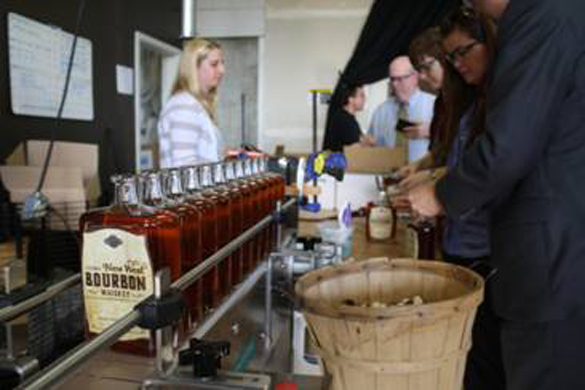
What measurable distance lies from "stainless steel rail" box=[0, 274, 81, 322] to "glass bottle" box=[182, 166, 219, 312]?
8.2 inches

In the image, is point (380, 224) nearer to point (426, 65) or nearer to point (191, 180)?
point (426, 65)

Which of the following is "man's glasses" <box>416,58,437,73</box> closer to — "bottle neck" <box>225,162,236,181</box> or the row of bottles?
"bottle neck" <box>225,162,236,181</box>

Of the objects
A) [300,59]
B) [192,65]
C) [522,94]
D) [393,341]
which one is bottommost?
[393,341]

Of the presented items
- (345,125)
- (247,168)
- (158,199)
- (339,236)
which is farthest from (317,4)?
(158,199)

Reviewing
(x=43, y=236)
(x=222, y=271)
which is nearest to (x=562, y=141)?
(x=222, y=271)

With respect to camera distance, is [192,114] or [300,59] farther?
[300,59]

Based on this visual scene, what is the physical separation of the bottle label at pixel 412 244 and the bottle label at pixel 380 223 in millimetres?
128

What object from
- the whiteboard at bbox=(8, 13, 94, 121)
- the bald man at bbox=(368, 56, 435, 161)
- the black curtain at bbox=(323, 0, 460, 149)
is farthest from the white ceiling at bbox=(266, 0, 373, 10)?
the whiteboard at bbox=(8, 13, 94, 121)

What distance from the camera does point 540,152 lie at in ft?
2.92

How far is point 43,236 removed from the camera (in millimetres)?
1210

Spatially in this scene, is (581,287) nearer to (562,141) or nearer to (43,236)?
(562,141)

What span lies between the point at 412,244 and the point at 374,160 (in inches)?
39.4

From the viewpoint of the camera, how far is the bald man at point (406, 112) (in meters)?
2.51

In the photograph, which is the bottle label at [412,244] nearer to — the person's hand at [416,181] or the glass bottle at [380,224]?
the glass bottle at [380,224]
